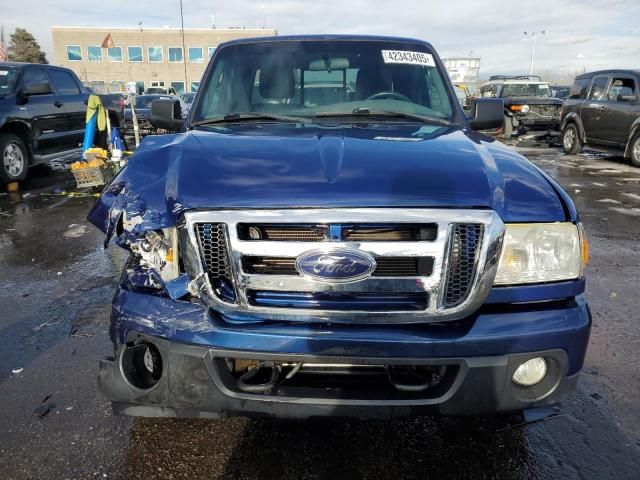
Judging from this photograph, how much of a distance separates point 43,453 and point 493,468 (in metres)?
1.99

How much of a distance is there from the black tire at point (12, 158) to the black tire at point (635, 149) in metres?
12.3

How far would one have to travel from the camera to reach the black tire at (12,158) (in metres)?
8.45

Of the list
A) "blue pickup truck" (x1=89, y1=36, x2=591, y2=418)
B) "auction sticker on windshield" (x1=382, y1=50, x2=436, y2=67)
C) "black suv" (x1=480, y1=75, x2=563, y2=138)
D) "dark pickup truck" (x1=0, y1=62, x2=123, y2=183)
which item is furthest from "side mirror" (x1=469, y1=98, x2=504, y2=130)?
"black suv" (x1=480, y1=75, x2=563, y2=138)

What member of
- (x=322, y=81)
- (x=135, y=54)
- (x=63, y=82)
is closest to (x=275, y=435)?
(x=322, y=81)

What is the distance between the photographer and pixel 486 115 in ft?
11.4

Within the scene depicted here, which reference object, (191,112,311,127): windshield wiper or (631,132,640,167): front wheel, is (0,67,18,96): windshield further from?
(631,132,640,167): front wheel

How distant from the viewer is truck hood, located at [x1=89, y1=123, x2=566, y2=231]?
6.18ft

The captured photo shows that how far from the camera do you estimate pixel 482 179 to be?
2016mm

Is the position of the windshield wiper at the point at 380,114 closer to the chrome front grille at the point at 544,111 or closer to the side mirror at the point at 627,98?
the side mirror at the point at 627,98

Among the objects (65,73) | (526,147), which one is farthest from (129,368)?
(526,147)

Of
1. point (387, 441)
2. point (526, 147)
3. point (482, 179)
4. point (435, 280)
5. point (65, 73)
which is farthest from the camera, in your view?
point (526, 147)

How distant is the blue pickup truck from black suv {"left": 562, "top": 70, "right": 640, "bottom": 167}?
36.1 feet

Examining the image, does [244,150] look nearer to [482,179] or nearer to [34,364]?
[482,179]

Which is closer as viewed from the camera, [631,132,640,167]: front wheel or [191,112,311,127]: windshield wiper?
[191,112,311,127]: windshield wiper
